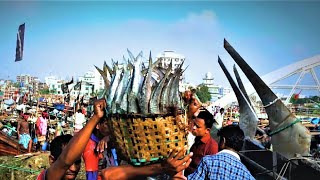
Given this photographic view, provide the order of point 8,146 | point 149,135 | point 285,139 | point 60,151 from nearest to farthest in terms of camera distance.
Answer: point 149,135 < point 60,151 < point 285,139 < point 8,146

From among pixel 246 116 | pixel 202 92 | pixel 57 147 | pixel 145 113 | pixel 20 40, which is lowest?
pixel 57 147

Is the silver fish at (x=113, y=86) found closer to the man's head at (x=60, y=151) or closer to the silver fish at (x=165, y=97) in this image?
the silver fish at (x=165, y=97)

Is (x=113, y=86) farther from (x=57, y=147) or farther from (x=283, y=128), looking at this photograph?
(x=283, y=128)

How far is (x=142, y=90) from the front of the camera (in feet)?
6.40

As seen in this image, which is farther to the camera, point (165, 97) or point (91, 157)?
point (91, 157)

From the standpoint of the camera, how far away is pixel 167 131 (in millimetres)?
1884

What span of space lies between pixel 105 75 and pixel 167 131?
2.05ft

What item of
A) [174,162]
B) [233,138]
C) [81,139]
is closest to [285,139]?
[233,138]

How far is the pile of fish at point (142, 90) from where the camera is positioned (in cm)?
193

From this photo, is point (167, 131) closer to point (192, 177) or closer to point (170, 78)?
point (170, 78)

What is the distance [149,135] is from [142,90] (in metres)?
0.25

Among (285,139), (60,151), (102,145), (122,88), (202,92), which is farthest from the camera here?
(202,92)

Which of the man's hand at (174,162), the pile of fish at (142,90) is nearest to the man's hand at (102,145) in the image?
the pile of fish at (142,90)

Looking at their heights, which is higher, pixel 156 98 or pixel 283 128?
pixel 156 98
